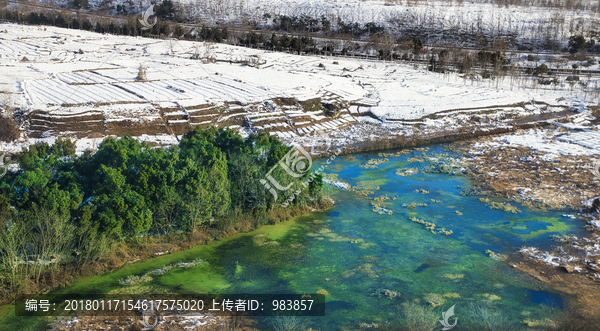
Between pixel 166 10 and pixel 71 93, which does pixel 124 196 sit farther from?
pixel 166 10

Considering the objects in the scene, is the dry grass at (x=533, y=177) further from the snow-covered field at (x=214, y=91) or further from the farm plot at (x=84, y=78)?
the farm plot at (x=84, y=78)

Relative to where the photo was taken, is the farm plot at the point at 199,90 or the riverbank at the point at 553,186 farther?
the farm plot at the point at 199,90

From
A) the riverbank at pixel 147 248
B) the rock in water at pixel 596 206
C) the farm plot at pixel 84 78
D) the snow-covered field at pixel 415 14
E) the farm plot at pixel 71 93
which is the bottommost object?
the riverbank at pixel 147 248

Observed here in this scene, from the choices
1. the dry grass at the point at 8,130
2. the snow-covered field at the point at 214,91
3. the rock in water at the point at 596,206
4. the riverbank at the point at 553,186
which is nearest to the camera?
the riverbank at the point at 553,186

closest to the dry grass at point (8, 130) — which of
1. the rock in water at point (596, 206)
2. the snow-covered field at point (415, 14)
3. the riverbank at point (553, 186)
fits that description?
the riverbank at point (553, 186)

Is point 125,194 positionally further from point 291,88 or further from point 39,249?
point 291,88

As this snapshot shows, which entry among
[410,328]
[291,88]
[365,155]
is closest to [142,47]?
[291,88]

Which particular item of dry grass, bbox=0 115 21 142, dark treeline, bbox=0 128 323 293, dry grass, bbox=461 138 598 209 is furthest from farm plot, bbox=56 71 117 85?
dry grass, bbox=461 138 598 209
